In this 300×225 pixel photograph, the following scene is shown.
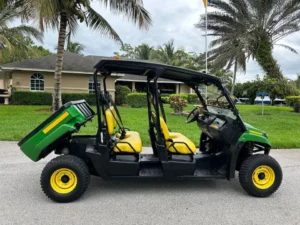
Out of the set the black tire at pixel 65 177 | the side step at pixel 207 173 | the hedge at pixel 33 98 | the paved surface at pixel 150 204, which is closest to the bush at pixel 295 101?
the hedge at pixel 33 98

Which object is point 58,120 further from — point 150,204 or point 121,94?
point 121,94

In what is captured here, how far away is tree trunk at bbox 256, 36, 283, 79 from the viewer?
18375 mm

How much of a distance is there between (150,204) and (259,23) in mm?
17100

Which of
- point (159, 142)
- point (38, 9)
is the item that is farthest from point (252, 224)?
point (38, 9)

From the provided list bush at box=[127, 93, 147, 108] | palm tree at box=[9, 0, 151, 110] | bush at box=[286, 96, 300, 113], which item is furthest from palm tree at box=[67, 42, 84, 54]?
bush at box=[286, 96, 300, 113]

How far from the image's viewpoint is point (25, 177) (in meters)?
4.48

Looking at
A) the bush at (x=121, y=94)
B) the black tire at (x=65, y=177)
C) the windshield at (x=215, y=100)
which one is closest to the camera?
the black tire at (x=65, y=177)

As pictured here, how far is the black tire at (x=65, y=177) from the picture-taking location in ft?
11.6

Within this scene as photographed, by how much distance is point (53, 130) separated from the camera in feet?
11.8

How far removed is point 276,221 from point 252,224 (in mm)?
307

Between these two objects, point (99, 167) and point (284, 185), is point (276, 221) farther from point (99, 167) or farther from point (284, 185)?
point (99, 167)

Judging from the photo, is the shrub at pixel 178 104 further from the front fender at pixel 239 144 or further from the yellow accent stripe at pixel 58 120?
the yellow accent stripe at pixel 58 120

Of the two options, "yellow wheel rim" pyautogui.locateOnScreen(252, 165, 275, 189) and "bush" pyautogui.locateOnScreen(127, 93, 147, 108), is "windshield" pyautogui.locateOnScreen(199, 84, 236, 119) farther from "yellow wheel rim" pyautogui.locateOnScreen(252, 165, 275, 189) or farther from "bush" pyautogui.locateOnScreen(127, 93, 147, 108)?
"bush" pyautogui.locateOnScreen(127, 93, 147, 108)

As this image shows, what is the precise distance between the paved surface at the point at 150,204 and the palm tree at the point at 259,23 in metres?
15.0
